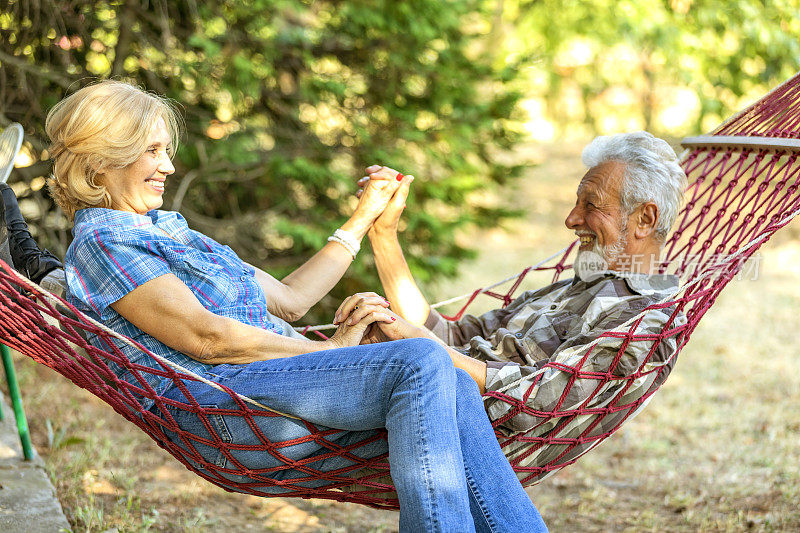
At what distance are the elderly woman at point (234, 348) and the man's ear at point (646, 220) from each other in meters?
0.80

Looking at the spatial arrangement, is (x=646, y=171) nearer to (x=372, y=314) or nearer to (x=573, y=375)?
(x=573, y=375)

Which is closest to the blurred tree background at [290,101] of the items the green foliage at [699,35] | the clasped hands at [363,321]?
the green foliage at [699,35]

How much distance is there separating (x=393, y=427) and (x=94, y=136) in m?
0.95

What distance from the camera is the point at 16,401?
2570mm

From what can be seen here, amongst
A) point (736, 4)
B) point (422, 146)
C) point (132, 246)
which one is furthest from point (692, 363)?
point (132, 246)

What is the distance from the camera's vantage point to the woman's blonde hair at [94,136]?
183cm

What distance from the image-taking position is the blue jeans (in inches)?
62.2

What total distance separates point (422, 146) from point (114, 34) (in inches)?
70.1

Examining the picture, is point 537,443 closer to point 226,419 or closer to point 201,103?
point 226,419

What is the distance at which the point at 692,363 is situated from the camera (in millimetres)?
5035

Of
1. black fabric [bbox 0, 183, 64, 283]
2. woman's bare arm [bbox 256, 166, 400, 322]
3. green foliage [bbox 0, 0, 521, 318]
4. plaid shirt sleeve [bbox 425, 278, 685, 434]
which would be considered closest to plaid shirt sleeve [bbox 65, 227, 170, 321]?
black fabric [bbox 0, 183, 64, 283]

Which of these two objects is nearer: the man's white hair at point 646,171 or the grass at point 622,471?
the man's white hair at point 646,171

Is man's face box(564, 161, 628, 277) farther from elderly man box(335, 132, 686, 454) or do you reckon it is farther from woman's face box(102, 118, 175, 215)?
woman's face box(102, 118, 175, 215)

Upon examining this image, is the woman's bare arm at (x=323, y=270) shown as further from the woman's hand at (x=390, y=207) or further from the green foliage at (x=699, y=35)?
the green foliage at (x=699, y=35)
